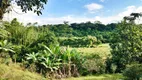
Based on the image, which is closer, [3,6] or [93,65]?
[3,6]

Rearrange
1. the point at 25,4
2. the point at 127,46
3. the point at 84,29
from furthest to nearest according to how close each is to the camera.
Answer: the point at 84,29
the point at 127,46
the point at 25,4

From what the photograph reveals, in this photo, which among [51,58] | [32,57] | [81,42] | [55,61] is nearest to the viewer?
[32,57]

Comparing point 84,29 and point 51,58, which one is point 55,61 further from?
point 84,29

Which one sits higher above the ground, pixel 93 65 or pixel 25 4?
pixel 25 4

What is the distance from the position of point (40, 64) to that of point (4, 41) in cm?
271

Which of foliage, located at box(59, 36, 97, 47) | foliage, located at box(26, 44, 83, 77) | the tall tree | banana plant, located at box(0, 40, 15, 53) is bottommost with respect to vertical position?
foliage, located at box(59, 36, 97, 47)

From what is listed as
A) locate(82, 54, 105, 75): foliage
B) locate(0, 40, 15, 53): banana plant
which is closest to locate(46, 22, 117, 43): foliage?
locate(82, 54, 105, 75): foliage

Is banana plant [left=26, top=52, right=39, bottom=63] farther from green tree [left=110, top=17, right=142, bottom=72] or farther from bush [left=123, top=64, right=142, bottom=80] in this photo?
bush [left=123, top=64, right=142, bottom=80]

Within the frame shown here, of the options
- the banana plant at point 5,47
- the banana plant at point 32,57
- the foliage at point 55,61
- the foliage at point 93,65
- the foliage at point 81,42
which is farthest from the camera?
the foliage at point 81,42

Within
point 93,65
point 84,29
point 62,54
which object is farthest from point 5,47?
point 84,29

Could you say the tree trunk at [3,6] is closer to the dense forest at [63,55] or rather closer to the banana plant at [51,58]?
the dense forest at [63,55]

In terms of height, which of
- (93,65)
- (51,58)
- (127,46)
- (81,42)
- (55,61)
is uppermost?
(127,46)

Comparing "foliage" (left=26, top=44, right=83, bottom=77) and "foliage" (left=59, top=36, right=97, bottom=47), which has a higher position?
"foliage" (left=26, top=44, right=83, bottom=77)

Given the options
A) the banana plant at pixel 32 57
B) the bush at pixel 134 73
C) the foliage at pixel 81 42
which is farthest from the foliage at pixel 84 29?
the bush at pixel 134 73
